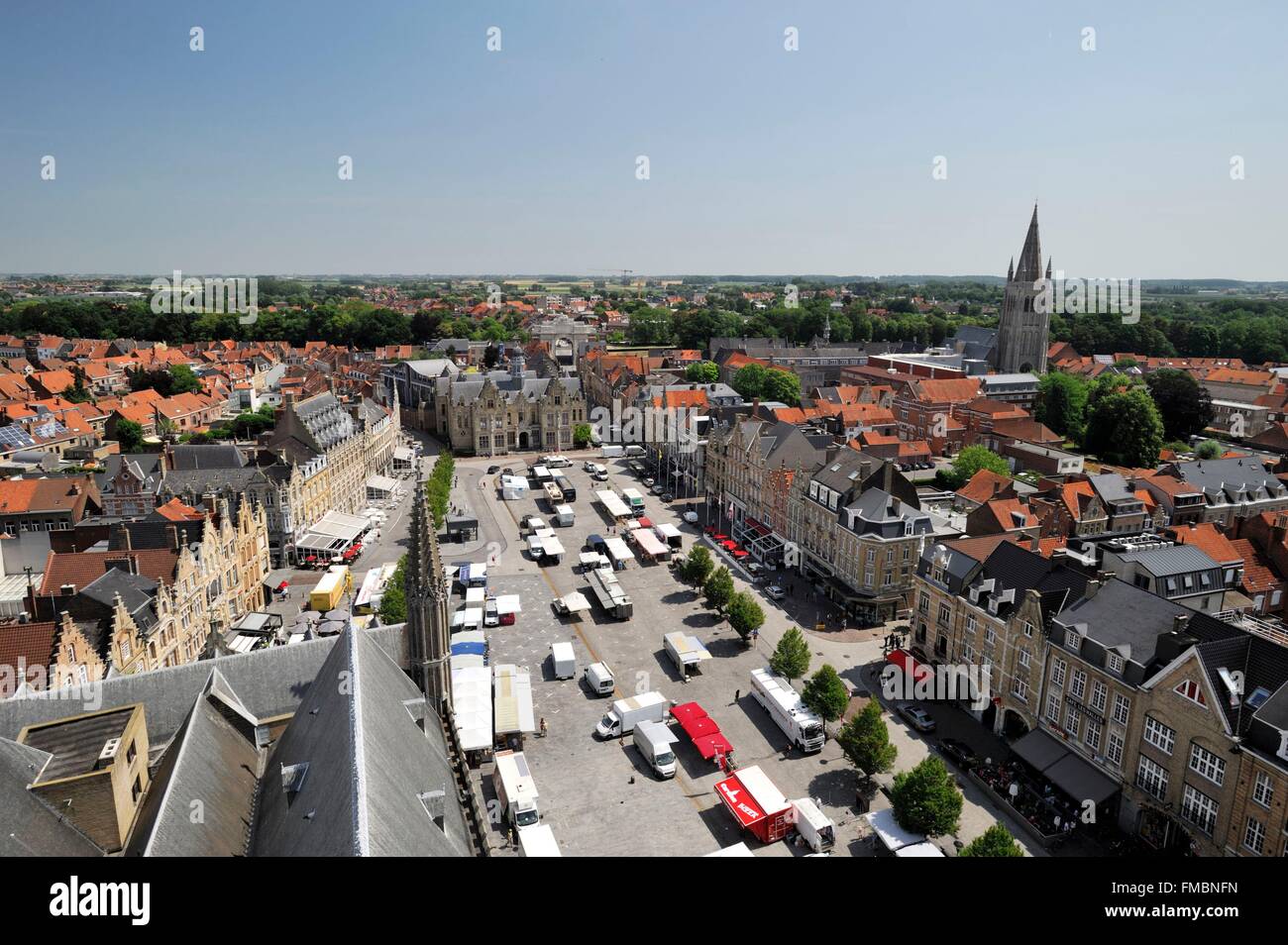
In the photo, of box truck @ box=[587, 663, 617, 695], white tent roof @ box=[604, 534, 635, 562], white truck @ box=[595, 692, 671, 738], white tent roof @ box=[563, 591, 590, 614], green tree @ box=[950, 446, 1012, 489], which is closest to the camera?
white truck @ box=[595, 692, 671, 738]

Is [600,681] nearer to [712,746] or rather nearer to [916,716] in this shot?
[712,746]

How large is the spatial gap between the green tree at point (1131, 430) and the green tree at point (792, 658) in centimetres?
6149

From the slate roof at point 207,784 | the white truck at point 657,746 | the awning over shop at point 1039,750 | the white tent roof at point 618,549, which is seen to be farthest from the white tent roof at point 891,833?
the white tent roof at point 618,549

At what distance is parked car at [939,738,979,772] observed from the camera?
31781 mm

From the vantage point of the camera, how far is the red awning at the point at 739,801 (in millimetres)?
27875

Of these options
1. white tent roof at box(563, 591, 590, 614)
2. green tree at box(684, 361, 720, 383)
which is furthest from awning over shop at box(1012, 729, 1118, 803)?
green tree at box(684, 361, 720, 383)

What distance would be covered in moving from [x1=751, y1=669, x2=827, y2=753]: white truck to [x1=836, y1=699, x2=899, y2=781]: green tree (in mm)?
2934

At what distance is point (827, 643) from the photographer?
1679 inches

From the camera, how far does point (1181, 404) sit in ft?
303

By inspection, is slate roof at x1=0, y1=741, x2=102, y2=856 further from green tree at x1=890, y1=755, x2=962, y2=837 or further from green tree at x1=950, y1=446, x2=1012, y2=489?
green tree at x1=950, y1=446, x2=1012, y2=489

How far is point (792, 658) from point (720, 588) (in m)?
8.76

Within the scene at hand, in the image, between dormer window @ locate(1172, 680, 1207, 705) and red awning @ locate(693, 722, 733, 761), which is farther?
red awning @ locate(693, 722, 733, 761)
